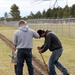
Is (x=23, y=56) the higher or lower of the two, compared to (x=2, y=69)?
higher

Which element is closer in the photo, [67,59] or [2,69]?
[2,69]

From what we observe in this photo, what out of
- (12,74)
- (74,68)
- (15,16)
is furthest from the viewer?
(15,16)

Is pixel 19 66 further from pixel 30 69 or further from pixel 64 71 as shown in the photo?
pixel 64 71

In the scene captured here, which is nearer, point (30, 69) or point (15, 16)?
point (30, 69)

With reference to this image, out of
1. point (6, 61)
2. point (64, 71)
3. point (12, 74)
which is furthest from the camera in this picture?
point (6, 61)

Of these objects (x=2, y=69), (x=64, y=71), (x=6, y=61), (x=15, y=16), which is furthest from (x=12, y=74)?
(x=15, y=16)

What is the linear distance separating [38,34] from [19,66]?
1.23 m

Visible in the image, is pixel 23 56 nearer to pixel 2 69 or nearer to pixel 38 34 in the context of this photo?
pixel 38 34

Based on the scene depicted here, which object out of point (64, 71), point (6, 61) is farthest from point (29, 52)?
point (6, 61)

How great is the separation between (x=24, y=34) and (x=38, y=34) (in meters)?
0.50

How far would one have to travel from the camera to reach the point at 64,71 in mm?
11062

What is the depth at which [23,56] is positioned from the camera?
33.5ft

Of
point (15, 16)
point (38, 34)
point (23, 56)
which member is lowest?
point (15, 16)

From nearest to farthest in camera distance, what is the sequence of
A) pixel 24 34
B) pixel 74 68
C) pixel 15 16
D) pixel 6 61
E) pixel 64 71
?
pixel 24 34
pixel 64 71
pixel 74 68
pixel 6 61
pixel 15 16
